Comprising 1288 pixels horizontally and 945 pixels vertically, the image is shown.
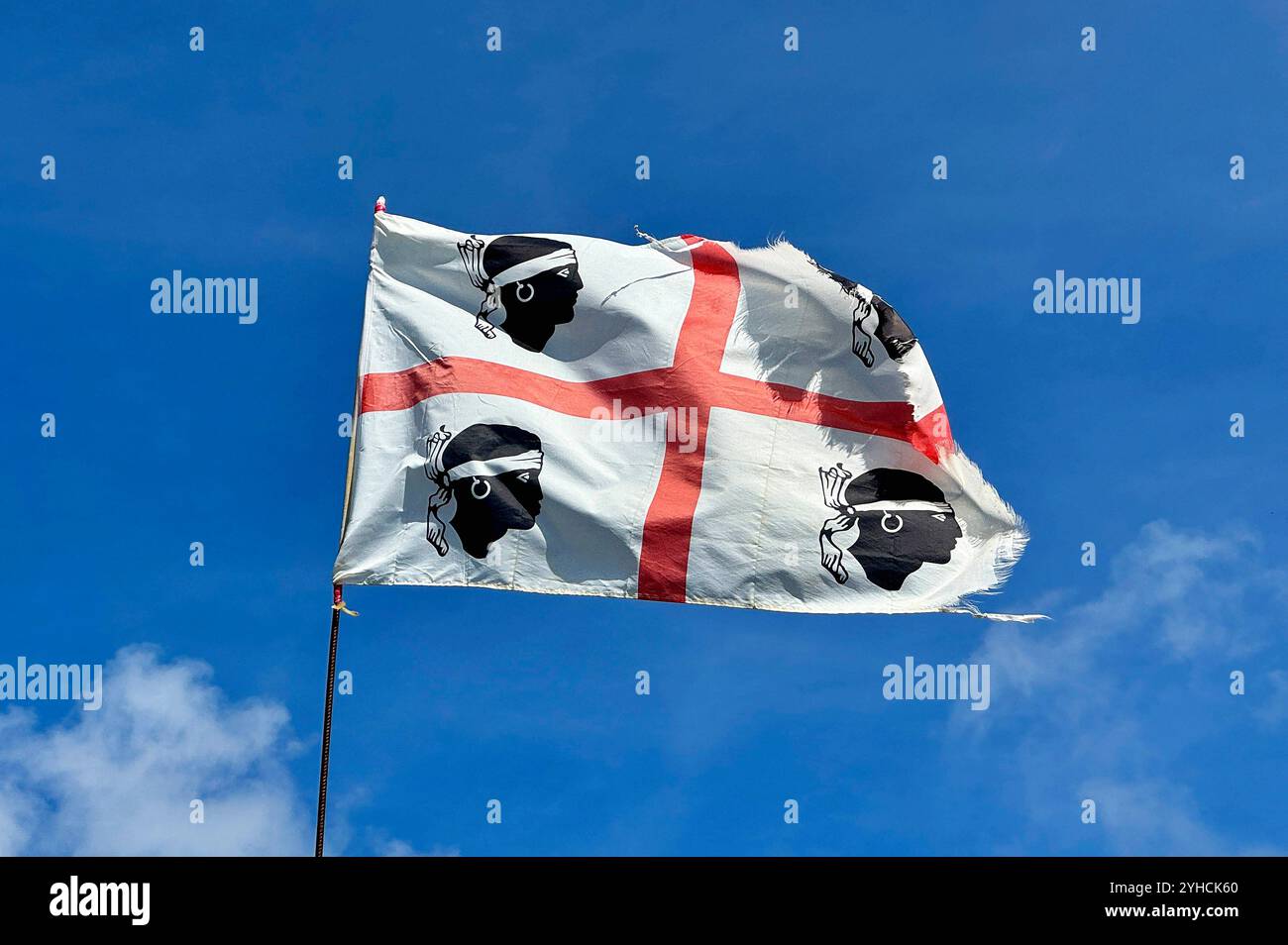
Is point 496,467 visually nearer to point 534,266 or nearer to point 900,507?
point 534,266

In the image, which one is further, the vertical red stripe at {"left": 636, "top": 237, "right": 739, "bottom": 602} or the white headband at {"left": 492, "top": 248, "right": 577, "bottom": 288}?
the white headband at {"left": 492, "top": 248, "right": 577, "bottom": 288}

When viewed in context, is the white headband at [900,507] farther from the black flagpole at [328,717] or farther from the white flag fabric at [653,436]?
the black flagpole at [328,717]

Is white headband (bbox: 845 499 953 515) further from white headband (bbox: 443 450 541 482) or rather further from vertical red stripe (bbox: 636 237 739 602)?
white headband (bbox: 443 450 541 482)

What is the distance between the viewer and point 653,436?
19.4 m

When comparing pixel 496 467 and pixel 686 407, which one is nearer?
pixel 496 467

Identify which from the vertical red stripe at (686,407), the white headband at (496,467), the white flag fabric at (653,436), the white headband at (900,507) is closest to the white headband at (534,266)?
the white flag fabric at (653,436)

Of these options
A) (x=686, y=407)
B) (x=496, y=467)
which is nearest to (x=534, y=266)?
(x=686, y=407)

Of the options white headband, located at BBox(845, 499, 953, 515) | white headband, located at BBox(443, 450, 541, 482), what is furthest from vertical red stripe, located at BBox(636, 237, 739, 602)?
white headband, located at BBox(845, 499, 953, 515)

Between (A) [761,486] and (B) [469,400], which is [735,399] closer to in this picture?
(A) [761,486]

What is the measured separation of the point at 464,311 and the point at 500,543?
346 centimetres

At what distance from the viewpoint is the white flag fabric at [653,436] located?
1845 cm

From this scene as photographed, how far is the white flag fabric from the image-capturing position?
18.5 meters

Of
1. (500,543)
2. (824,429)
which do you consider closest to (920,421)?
(824,429)

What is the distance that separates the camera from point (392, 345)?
19.5 meters
